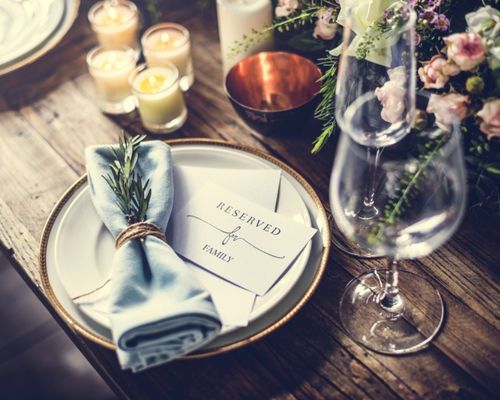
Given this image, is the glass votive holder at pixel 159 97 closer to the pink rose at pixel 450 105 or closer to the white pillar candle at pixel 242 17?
the white pillar candle at pixel 242 17

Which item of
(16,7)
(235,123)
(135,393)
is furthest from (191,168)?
(16,7)

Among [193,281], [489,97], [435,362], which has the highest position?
[489,97]

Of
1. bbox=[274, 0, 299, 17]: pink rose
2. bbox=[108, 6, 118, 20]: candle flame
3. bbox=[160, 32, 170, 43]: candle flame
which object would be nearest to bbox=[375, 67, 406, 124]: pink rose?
bbox=[274, 0, 299, 17]: pink rose

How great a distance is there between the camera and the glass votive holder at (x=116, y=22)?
1137mm

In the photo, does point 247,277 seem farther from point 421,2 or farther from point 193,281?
point 421,2

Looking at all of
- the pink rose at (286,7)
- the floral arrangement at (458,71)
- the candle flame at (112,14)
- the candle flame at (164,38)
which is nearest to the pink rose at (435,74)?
the floral arrangement at (458,71)

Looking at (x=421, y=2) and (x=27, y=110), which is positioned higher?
(x=421, y=2)

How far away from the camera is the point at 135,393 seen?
0.71 meters

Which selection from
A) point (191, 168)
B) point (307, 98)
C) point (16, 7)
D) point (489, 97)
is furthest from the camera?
point (16, 7)

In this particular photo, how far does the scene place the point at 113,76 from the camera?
1056mm

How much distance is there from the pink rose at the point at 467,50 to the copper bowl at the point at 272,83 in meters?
0.32

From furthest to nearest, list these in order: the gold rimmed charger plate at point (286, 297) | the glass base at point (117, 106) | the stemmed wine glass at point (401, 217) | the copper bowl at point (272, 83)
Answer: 1. the glass base at point (117, 106)
2. the copper bowl at point (272, 83)
3. the gold rimmed charger plate at point (286, 297)
4. the stemmed wine glass at point (401, 217)

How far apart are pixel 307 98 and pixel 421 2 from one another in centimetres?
28

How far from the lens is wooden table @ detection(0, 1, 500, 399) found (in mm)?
705
